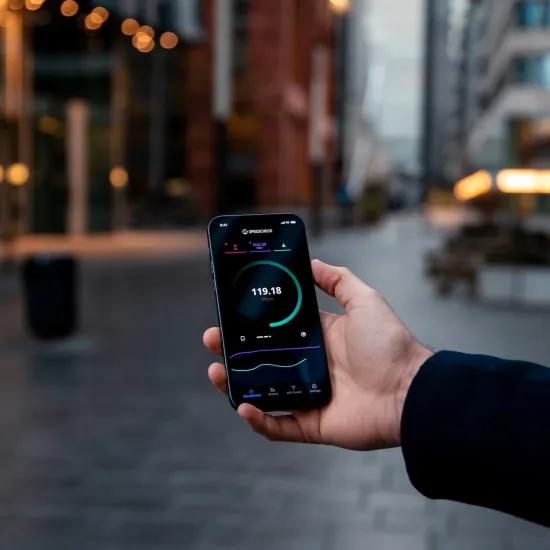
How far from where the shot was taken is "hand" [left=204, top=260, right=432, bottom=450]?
2361 millimetres

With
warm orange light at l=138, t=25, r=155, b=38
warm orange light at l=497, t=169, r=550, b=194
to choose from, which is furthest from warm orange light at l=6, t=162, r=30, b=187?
warm orange light at l=497, t=169, r=550, b=194

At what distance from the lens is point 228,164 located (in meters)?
62.1

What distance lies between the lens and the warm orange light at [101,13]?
25.8 metres

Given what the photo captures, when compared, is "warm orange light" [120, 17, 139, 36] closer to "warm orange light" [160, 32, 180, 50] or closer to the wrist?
"warm orange light" [160, 32, 180, 50]

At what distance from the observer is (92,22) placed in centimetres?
2817

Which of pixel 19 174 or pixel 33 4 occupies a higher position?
pixel 33 4

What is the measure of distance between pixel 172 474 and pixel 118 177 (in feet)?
135

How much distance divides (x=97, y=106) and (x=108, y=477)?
40.5 meters

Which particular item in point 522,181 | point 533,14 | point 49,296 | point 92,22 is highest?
point 533,14

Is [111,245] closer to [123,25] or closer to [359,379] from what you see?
[123,25]

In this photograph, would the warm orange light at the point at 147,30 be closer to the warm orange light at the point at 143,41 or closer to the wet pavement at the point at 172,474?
the warm orange light at the point at 143,41

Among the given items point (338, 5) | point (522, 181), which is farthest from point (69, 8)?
point (338, 5)

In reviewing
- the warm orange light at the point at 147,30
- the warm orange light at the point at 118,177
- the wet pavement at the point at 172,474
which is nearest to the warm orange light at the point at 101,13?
the warm orange light at the point at 147,30

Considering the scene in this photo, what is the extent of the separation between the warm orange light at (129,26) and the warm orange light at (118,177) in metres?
17.8
